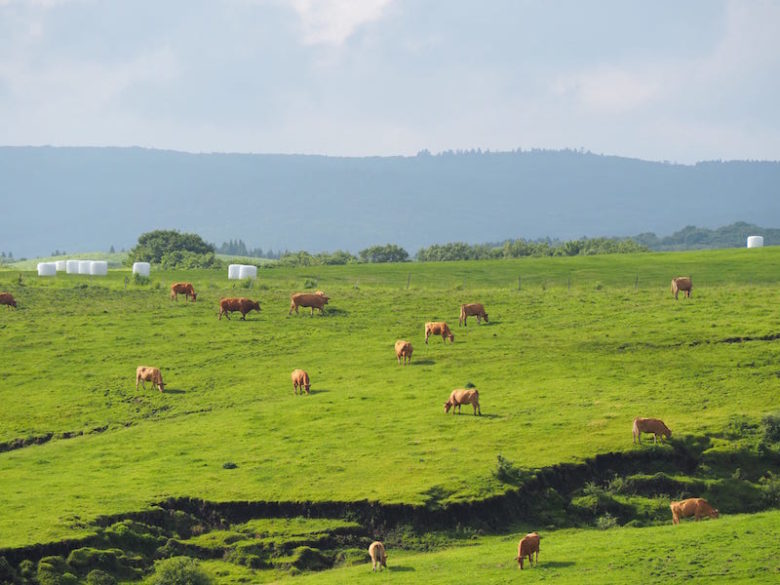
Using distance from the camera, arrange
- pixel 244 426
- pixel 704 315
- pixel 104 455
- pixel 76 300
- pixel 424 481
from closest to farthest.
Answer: pixel 424 481, pixel 104 455, pixel 244 426, pixel 704 315, pixel 76 300

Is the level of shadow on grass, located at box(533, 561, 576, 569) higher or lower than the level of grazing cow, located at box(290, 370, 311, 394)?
lower

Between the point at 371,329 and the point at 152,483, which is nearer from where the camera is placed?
the point at 152,483

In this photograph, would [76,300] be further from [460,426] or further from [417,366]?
[460,426]

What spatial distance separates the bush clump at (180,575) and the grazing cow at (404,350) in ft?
90.6

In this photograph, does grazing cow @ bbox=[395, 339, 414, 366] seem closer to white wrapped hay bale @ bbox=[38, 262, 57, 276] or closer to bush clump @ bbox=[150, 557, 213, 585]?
bush clump @ bbox=[150, 557, 213, 585]

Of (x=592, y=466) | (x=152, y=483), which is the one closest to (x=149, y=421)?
(x=152, y=483)

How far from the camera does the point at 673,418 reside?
55469 mm

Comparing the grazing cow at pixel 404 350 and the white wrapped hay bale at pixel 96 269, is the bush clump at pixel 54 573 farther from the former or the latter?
the white wrapped hay bale at pixel 96 269

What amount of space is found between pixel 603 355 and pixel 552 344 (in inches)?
140

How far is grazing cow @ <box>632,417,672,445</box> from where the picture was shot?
51.5 meters

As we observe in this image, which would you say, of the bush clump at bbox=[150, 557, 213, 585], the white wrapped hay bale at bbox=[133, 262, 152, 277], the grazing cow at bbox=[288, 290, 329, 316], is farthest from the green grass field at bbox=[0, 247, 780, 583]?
the white wrapped hay bale at bbox=[133, 262, 152, 277]

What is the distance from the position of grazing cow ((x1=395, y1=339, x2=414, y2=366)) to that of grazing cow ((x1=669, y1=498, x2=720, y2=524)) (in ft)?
80.9

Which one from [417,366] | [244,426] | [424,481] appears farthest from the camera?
[417,366]

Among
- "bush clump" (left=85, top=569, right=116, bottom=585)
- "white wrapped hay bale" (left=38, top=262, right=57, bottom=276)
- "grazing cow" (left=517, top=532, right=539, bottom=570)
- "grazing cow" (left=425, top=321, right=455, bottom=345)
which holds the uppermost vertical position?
"white wrapped hay bale" (left=38, top=262, right=57, bottom=276)
